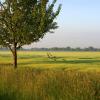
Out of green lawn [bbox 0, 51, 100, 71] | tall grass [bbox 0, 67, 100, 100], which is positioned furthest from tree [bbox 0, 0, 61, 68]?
tall grass [bbox 0, 67, 100, 100]

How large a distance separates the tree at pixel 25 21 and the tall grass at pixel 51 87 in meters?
20.5

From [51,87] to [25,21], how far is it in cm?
2400

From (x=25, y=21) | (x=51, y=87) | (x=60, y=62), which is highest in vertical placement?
(x=25, y=21)

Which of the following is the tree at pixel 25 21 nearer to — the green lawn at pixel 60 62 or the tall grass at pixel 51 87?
the green lawn at pixel 60 62

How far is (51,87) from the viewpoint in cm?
1138

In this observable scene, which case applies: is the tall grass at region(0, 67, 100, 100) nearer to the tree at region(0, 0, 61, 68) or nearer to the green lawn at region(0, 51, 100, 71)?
the green lawn at region(0, 51, 100, 71)

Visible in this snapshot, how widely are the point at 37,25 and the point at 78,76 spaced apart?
75.7 ft

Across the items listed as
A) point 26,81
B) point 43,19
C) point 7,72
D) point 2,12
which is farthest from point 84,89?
point 2,12

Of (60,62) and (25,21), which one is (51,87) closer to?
(25,21)

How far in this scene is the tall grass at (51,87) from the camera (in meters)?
10.4

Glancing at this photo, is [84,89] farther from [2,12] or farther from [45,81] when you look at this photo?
[2,12]

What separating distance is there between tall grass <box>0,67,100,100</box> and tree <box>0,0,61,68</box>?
808 inches

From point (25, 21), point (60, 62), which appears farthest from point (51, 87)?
point (60, 62)

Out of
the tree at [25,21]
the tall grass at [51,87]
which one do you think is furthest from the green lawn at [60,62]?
the tall grass at [51,87]
